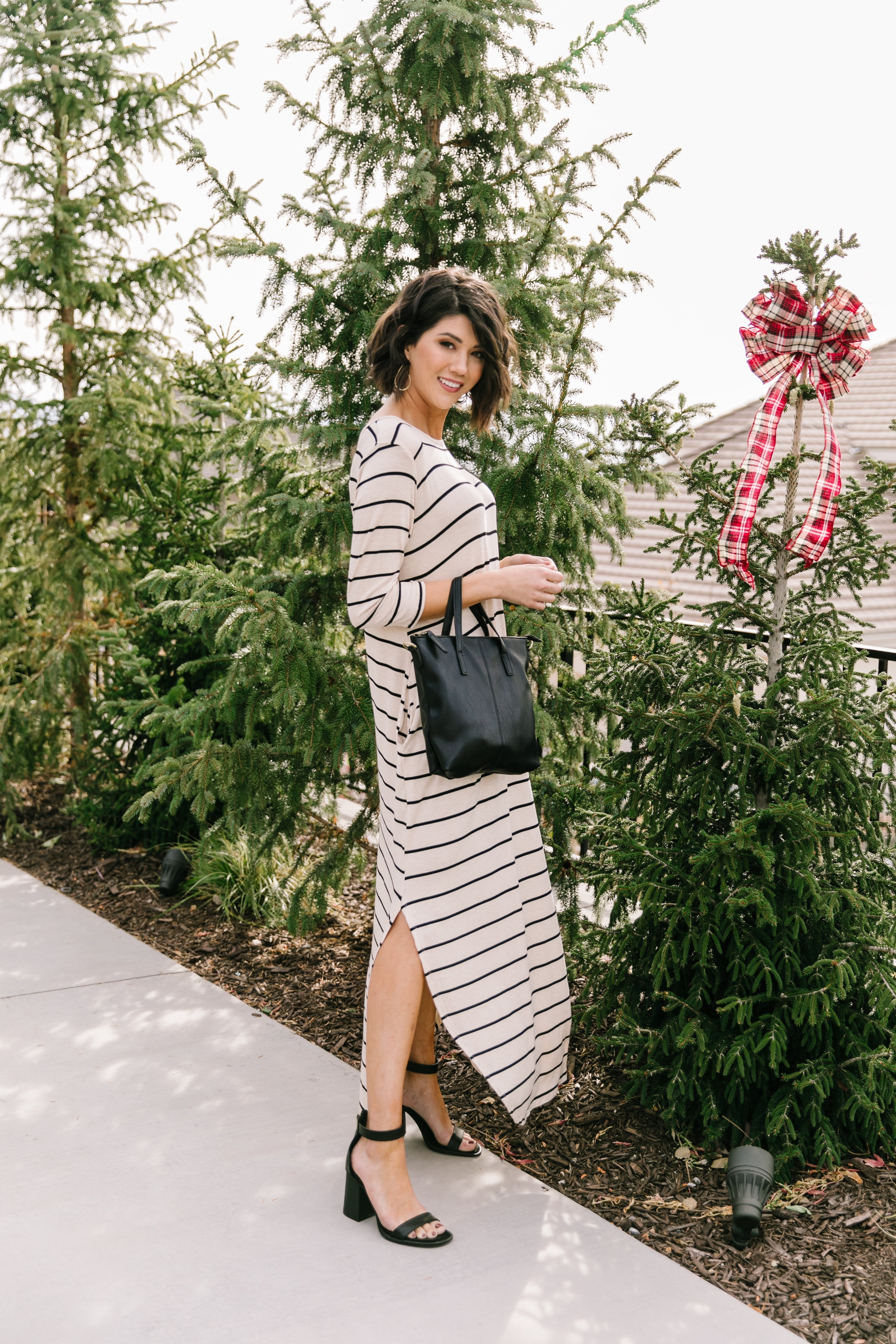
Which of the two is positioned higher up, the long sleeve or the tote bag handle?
the long sleeve

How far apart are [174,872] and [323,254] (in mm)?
2349

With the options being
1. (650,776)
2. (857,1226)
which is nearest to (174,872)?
(650,776)

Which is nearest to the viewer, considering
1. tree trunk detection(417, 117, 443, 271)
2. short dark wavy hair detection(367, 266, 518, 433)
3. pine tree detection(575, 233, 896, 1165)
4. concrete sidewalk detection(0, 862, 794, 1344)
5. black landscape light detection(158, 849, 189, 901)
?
concrete sidewalk detection(0, 862, 794, 1344)

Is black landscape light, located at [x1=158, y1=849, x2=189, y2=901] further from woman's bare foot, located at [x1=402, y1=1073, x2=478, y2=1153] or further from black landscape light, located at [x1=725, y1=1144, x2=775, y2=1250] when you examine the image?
black landscape light, located at [x1=725, y1=1144, x2=775, y2=1250]

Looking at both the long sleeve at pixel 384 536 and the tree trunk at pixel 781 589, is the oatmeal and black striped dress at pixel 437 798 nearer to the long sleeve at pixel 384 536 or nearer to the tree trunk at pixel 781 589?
the long sleeve at pixel 384 536

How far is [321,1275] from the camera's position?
2.03m

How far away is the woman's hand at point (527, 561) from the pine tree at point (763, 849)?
0.53 metres

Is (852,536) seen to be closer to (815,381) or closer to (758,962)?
(815,381)

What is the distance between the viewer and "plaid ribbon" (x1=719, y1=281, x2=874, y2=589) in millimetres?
2369

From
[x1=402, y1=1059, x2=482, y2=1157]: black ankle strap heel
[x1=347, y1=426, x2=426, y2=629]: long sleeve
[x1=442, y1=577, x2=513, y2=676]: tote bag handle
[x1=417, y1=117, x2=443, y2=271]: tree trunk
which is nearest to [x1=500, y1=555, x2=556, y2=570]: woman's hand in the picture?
[x1=442, y1=577, x2=513, y2=676]: tote bag handle

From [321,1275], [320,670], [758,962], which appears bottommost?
[321,1275]

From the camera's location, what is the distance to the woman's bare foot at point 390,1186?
2.13m

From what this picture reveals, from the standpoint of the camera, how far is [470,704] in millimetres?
1999

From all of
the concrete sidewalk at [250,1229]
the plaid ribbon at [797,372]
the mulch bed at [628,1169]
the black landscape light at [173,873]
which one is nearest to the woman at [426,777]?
the concrete sidewalk at [250,1229]
